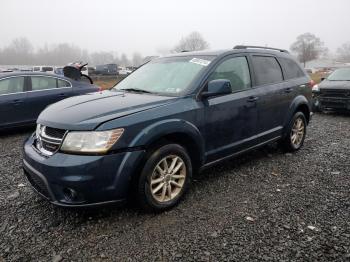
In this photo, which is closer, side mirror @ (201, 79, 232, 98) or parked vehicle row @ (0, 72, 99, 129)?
side mirror @ (201, 79, 232, 98)

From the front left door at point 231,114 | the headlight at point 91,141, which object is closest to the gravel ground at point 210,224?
the front left door at point 231,114

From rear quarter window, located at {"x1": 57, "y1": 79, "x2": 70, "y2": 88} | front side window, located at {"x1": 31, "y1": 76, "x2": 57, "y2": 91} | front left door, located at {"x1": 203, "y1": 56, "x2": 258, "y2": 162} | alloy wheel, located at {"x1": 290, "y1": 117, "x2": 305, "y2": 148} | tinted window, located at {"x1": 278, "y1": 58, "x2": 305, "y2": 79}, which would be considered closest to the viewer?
front left door, located at {"x1": 203, "y1": 56, "x2": 258, "y2": 162}

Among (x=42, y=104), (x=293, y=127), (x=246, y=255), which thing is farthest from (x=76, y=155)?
(x=42, y=104)

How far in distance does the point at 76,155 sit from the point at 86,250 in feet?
2.77

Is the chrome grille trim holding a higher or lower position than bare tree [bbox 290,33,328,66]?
lower

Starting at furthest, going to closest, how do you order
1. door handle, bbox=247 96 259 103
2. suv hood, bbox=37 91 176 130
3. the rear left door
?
1. the rear left door
2. door handle, bbox=247 96 259 103
3. suv hood, bbox=37 91 176 130

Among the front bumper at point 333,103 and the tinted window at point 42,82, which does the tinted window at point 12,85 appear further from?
the front bumper at point 333,103

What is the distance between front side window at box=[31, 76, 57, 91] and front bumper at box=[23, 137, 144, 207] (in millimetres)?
4894

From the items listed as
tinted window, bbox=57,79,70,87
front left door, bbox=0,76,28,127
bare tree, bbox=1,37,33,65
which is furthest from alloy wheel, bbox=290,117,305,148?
bare tree, bbox=1,37,33,65

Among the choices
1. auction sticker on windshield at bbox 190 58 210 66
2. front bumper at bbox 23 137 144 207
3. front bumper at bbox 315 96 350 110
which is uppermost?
auction sticker on windshield at bbox 190 58 210 66

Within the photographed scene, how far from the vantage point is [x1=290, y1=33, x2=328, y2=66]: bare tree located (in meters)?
95.1

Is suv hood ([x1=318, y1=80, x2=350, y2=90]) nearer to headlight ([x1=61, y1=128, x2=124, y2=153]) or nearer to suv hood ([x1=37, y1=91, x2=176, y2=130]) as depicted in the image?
suv hood ([x1=37, y1=91, x2=176, y2=130])

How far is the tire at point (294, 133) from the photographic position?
5.45 m

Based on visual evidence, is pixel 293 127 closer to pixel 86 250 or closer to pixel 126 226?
pixel 126 226
